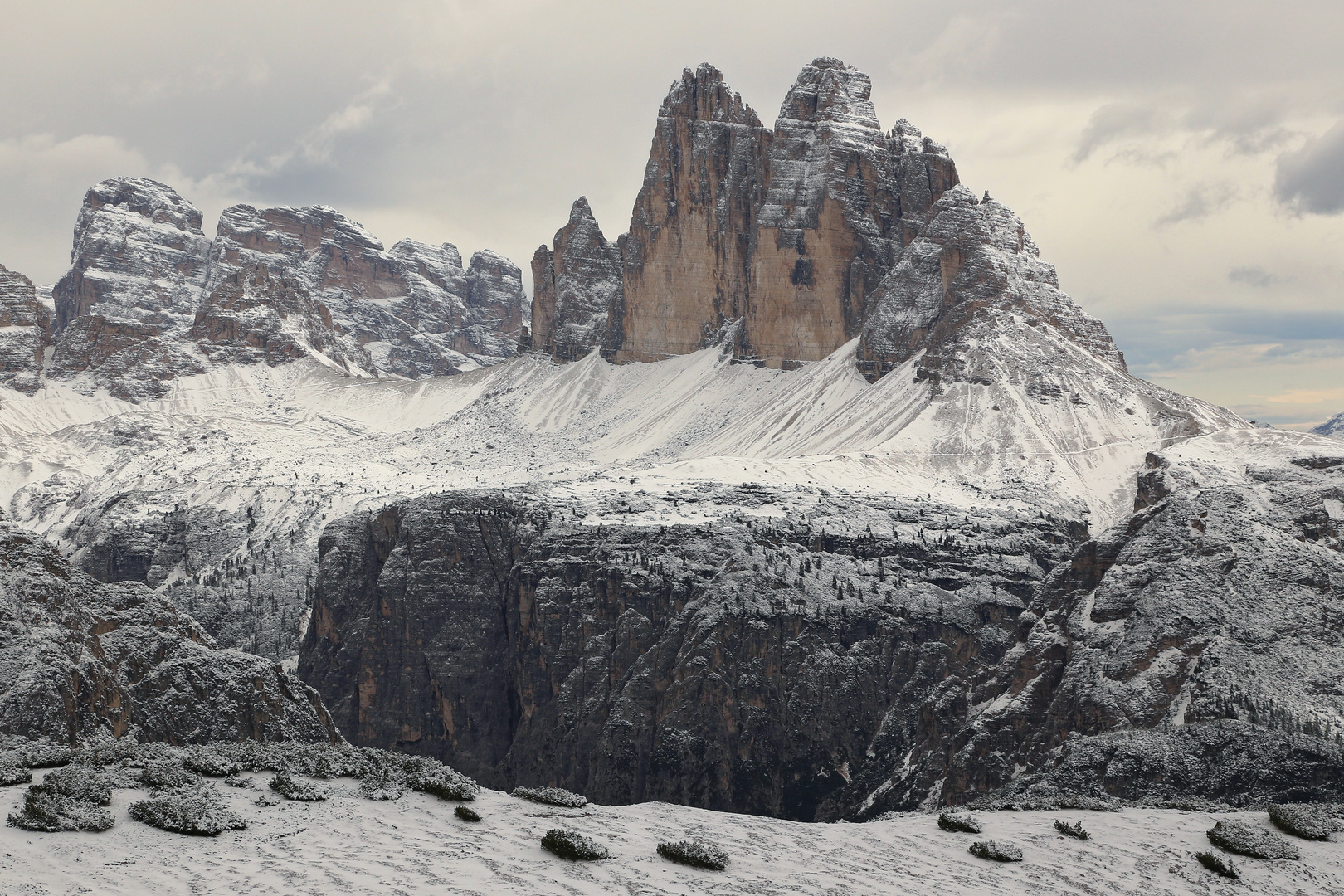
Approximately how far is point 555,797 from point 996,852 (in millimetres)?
13061

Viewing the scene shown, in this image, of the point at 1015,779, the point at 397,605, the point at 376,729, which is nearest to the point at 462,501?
the point at 397,605

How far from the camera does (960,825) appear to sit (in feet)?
144

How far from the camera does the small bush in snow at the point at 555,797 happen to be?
42188 millimetres

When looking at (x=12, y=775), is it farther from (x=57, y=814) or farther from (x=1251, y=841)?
(x=1251, y=841)

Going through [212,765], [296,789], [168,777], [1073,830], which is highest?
[168,777]

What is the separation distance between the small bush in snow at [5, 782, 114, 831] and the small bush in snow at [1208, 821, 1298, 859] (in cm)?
3092

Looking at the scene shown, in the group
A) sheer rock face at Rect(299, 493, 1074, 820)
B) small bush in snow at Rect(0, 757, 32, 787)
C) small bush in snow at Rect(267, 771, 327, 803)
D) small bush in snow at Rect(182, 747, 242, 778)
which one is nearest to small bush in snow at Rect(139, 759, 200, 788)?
small bush in snow at Rect(182, 747, 242, 778)

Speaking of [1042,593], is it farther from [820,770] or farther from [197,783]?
[197,783]

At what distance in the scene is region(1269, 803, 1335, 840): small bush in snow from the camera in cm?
4247

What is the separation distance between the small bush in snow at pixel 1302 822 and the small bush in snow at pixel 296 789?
2894cm

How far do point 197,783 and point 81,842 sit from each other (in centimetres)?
652

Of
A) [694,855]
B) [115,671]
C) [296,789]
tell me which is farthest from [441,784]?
[115,671]

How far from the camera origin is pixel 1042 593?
109562 mm

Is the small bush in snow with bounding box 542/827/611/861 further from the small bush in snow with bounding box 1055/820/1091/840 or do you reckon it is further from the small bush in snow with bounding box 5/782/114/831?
the small bush in snow with bounding box 1055/820/1091/840
